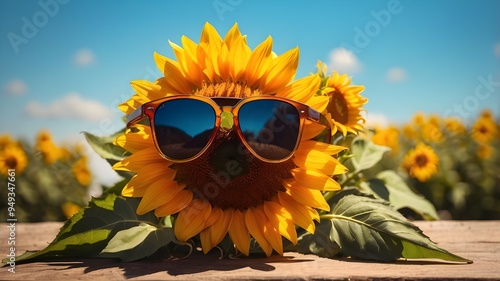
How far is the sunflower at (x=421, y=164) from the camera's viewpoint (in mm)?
3875

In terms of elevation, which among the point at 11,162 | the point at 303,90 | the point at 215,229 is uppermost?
the point at 11,162

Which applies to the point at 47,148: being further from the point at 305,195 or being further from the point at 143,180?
the point at 305,195

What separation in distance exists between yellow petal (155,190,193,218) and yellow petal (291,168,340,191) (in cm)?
29

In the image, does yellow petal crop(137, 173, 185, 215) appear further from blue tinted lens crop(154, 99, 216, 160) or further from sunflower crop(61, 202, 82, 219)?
sunflower crop(61, 202, 82, 219)

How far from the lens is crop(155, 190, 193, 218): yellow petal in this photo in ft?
4.31

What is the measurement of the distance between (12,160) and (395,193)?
11.5 ft

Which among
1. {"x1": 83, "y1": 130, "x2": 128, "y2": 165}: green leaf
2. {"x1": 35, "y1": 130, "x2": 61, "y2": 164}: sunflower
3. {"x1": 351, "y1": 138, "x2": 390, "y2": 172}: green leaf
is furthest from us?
{"x1": 35, "y1": 130, "x2": 61, "y2": 164}: sunflower

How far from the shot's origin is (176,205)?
1.32 meters

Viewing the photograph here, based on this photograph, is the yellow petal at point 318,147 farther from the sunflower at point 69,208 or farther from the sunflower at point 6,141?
the sunflower at point 6,141

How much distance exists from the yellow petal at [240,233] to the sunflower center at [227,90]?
0.31 metres

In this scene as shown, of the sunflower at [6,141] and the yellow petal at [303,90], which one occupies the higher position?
the sunflower at [6,141]

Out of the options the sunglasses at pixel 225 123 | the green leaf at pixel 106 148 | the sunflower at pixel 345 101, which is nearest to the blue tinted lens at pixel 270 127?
the sunglasses at pixel 225 123

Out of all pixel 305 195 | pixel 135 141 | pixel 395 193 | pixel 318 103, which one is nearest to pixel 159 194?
pixel 135 141

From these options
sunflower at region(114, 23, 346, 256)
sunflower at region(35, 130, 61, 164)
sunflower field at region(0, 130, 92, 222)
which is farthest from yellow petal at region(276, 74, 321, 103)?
sunflower at region(35, 130, 61, 164)
